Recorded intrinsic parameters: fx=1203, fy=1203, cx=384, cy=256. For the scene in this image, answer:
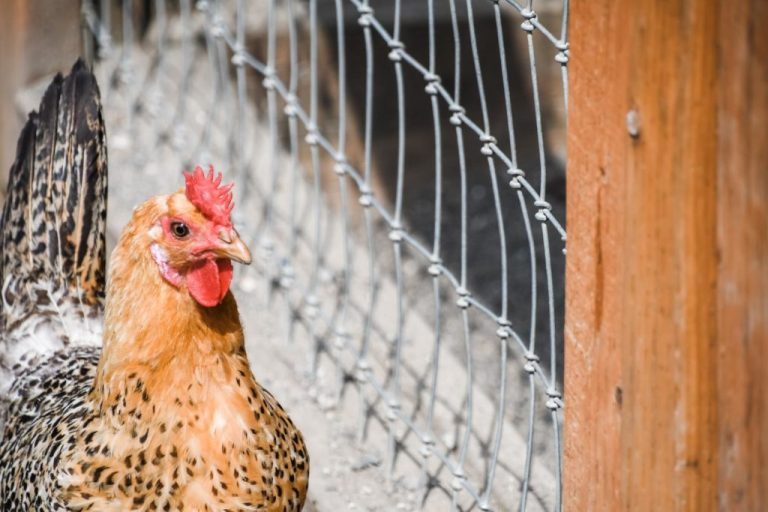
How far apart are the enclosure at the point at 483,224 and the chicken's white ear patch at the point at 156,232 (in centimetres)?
65

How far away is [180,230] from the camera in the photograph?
82.7 inches

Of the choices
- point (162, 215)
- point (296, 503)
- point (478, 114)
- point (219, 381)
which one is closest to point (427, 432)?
point (296, 503)

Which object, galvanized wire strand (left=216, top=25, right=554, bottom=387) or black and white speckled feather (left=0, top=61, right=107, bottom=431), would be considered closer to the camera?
galvanized wire strand (left=216, top=25, right=554, bottom=387)

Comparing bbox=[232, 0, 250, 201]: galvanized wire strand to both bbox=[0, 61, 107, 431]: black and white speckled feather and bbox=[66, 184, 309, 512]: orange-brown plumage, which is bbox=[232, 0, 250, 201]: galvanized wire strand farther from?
bbox=[66, 184, 309, 512]: orange-brown plumage

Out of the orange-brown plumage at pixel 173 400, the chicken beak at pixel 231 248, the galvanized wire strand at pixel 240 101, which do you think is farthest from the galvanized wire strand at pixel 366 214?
the chicken beak at pixel 231 248

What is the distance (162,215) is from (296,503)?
2.03ft

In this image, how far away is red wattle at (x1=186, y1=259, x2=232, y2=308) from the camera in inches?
82.4

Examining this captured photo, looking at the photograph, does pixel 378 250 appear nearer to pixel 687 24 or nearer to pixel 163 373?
pixel 163 373

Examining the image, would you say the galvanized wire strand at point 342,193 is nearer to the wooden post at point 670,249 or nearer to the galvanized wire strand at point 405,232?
the galvanized wire strand at point 405,232

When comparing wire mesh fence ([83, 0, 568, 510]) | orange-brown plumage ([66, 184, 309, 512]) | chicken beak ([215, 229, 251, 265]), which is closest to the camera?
chicken beak ([215, 229, 251, 265])

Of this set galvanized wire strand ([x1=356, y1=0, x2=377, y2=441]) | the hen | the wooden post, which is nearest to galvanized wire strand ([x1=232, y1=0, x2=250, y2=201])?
galvanized wire strand ([x1=356, y1=0, x2=377, y2=441])

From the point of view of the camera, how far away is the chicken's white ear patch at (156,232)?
6.99 ft

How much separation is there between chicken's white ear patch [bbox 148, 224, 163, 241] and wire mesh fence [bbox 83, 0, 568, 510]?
649 mm

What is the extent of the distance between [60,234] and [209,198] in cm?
95
